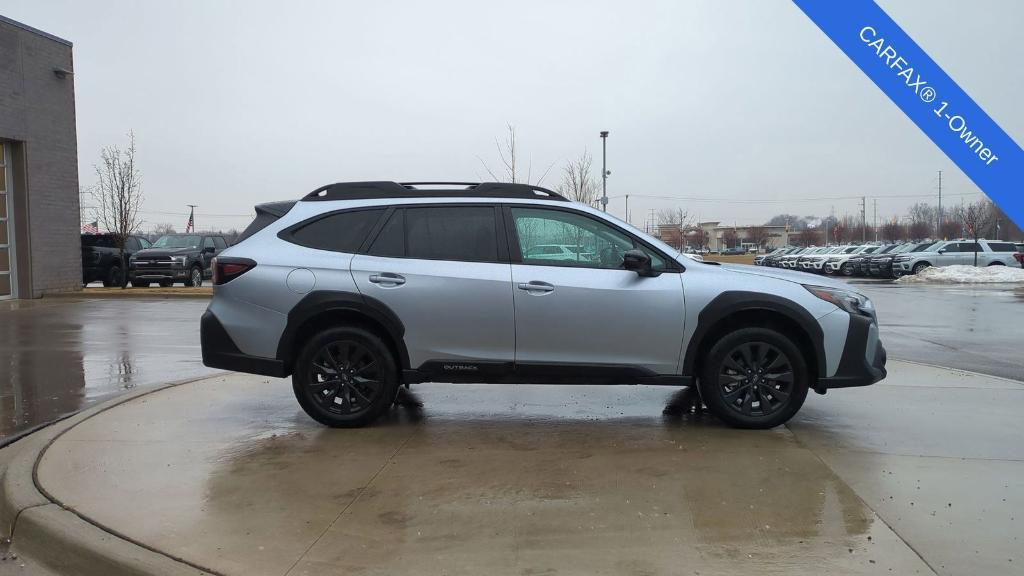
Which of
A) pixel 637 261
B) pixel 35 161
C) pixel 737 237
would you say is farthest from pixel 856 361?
pixel 737 237

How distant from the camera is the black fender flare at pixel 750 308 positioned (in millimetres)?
5570

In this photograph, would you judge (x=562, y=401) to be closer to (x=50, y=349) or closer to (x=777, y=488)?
(x=777, y=488)

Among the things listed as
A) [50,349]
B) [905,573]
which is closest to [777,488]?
[905,573]

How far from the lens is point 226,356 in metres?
5.85

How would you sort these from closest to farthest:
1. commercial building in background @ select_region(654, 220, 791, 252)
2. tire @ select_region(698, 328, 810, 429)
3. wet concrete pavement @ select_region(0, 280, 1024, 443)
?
tire @ select_region(698, 328, 810, 429) < wet concrete pavement @ select_region(0, 280, 1024, 443) < commercial building in background @ select_region(654, 220, 791, 252)

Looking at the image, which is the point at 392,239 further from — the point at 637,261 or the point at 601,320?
the point at 637,261

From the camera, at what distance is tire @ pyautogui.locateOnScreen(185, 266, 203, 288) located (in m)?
25.0

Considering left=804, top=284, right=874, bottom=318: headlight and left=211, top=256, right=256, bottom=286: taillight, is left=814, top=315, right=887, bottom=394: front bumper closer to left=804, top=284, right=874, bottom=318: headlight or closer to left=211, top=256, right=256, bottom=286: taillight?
left=804, top=284, right=874, bottom=318: headlight

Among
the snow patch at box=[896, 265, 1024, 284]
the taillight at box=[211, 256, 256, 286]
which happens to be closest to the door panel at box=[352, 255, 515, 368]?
the taillight at box=[211, 256, 256, 286]

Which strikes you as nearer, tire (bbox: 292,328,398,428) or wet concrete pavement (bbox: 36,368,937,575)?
wet concrete pavement (bbox: 36,368,937,575)

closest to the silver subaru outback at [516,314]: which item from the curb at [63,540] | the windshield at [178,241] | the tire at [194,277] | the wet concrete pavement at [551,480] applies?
the wet concrete pavement at [551,480]

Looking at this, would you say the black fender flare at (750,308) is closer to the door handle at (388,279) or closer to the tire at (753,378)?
the tire at (753,378)

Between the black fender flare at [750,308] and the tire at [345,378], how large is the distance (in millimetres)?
2326

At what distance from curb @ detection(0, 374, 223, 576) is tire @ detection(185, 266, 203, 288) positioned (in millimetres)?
21660
